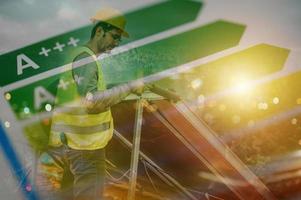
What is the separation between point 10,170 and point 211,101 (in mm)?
1964

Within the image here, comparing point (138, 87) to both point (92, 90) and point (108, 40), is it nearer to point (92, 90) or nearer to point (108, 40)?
point (92, 90)

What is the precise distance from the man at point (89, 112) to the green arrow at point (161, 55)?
119 millimetres

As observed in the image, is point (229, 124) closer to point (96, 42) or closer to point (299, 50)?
point (96, 42)

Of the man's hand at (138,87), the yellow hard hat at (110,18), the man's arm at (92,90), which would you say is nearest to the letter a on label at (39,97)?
the man's arm at (92,90)

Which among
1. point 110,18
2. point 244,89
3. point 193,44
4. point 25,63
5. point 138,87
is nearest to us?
point 138,87

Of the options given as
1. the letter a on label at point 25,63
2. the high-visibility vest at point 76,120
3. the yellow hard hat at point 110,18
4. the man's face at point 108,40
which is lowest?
the high-visibility vest at point 76,120

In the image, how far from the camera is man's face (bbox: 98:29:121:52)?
2160 millimetres

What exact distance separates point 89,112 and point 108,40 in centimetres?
46

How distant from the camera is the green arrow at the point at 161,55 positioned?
7.25 ft

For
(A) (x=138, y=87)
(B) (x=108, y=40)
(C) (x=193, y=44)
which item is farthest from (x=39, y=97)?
(C) (x=193, y=44)

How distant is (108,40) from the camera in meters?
2.17

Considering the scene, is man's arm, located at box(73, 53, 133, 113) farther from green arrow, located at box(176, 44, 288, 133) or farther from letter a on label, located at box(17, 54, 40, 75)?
letter a on label, located at box(17, 54, 40, 75)
